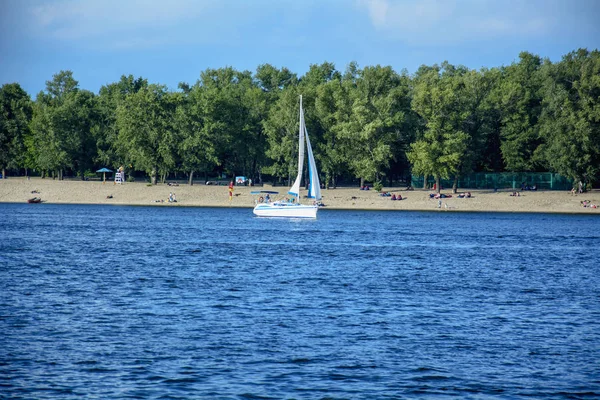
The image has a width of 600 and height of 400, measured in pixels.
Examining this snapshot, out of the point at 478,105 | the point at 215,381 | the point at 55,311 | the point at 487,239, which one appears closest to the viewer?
the point at 215,381

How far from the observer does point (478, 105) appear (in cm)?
13175

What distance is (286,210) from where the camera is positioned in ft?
329

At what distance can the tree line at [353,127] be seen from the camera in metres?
124

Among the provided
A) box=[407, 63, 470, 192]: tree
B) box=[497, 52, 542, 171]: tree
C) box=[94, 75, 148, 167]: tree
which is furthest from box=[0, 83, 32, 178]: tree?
box=[497, 52, 542, 171]: tree

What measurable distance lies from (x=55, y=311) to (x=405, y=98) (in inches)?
4357

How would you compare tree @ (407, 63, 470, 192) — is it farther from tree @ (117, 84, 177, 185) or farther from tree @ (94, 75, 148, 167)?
tree @ (94, 75, 148, 167)

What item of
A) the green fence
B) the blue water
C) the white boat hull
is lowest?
the blue water

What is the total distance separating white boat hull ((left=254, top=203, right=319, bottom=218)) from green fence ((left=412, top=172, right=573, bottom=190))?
45.1 m

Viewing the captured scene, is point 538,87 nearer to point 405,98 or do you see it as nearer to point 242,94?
point 405,98

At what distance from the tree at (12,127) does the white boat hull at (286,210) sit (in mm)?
71906

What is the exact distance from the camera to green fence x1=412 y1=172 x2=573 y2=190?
442 ft

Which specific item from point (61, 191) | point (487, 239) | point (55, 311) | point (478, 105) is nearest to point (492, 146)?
point (478, 105)

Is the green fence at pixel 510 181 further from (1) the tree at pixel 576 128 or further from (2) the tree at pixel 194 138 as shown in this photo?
(2) the tree at pixel 194 138

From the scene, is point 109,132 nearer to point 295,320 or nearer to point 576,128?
point 576,128
